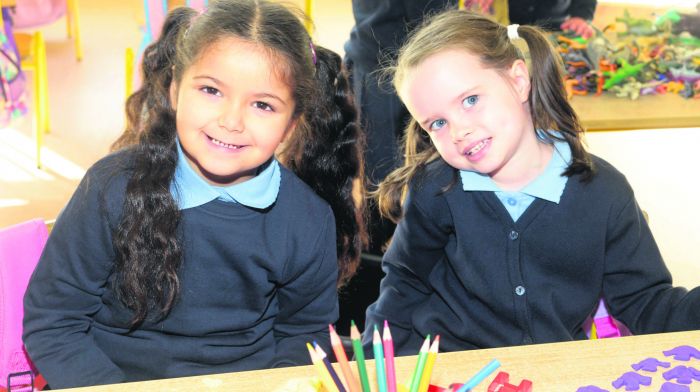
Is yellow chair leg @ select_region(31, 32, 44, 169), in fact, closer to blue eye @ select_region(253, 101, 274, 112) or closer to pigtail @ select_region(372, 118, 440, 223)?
pigtail @ select_region(372, 118, 440, 223)

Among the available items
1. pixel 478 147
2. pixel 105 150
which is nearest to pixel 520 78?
pixel 478 147

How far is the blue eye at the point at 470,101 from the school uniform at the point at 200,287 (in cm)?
26

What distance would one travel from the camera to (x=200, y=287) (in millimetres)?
1271

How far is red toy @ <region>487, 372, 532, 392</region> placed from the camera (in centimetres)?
93

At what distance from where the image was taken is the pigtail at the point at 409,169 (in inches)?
57.8

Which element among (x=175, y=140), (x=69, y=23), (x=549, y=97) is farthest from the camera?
(x=69, y=23)

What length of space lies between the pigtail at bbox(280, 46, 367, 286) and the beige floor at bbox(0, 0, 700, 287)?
1487 millimetres

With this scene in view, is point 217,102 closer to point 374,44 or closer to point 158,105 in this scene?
point 158,105

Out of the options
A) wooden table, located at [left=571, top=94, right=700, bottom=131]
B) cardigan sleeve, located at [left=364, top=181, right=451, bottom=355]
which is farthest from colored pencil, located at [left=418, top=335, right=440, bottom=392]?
wooden table, located at [left=571, top=94, right=700, bottom=131]

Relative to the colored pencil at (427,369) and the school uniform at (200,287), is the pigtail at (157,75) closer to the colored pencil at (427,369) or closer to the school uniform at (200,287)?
the school uniform at (200,287)

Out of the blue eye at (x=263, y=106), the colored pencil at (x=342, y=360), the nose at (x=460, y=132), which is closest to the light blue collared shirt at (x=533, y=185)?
the nose at (x=460, y=132)

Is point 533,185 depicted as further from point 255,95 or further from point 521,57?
point 255,95

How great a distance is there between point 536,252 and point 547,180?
0.11m

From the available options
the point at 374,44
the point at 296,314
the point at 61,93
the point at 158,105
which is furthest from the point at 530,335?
the point at 61,93
